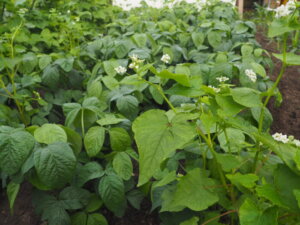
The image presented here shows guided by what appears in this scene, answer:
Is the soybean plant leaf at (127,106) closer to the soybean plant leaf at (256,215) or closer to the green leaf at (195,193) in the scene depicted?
the green leaf at (195,193)

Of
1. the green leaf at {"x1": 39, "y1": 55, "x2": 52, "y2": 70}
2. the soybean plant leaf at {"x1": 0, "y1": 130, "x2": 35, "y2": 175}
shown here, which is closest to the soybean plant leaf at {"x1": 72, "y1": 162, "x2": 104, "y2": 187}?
the soybean plant leaf at {"x1": 0, "y1": 130, "x2": 35, "y2": 175}

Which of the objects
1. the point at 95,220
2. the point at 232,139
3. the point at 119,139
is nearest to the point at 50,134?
the point at 119,139

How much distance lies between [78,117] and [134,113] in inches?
10.9

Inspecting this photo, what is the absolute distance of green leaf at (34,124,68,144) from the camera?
3.37 feet

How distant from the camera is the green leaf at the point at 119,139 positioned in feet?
3.75

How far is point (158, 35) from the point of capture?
2139 millimetres

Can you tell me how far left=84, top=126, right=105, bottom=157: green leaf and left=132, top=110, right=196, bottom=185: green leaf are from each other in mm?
403

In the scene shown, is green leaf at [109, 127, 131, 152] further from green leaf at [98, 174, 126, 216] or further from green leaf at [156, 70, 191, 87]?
green leaf at [156, 70, 191, 87]

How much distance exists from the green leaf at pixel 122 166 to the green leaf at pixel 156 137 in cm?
39

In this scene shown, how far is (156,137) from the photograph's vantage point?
0.71 metres

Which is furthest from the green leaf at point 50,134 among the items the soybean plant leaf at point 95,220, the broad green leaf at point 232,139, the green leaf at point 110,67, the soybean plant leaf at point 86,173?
the green leaf at point 110,67

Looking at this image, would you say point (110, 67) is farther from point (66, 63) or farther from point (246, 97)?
point (246, 97)

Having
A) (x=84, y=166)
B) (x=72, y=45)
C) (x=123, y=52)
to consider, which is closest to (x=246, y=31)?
(x=123, y=52)

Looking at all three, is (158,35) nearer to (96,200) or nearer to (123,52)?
(123,52)
